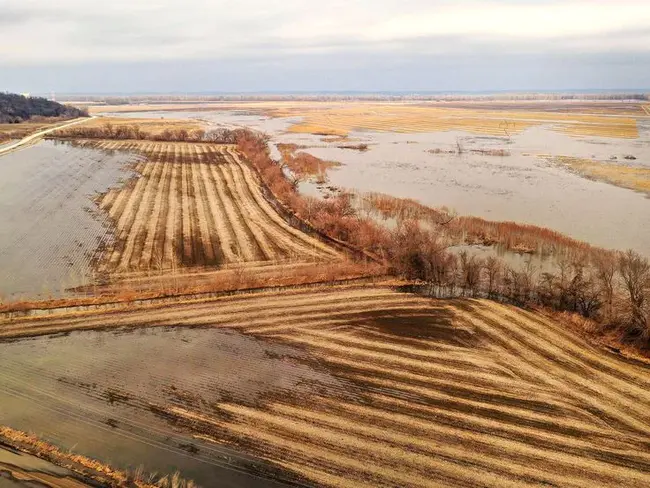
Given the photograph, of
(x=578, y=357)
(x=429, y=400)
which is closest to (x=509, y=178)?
(x=578, y=357)

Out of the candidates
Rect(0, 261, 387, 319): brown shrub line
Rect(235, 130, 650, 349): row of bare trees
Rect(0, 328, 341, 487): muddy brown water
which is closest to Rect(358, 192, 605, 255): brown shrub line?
Rect(235, 130, 650, 349): row of bare trees

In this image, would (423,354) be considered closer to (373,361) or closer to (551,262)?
(373,361)

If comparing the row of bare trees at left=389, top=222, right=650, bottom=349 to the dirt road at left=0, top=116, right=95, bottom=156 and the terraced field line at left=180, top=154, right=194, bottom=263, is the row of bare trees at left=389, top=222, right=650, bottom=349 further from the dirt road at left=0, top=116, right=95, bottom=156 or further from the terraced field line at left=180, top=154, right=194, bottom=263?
the dirt road at left=0, top=116, right=95, bottom=156

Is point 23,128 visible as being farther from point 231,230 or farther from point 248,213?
point 231,230

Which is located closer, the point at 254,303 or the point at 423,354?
the point at 423,354

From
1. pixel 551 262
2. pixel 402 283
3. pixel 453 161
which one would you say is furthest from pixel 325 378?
pixel 453 161
